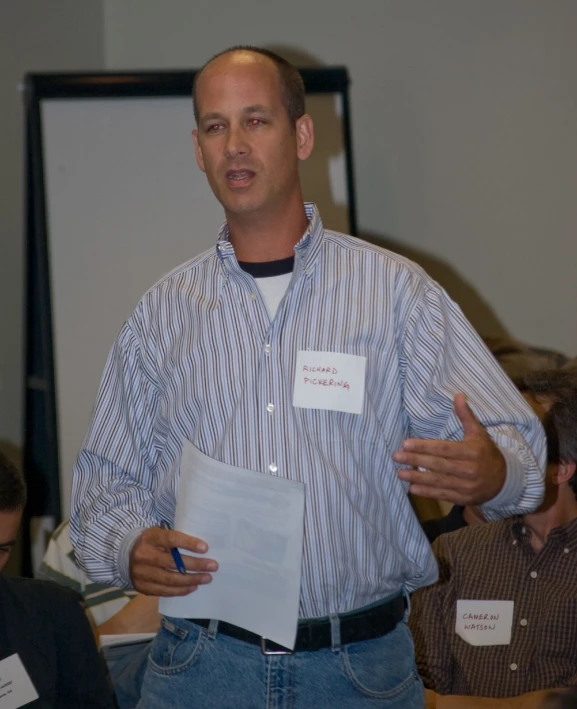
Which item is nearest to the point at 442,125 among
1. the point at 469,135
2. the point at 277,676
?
the point at 469,135

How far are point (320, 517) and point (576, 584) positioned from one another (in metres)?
1.25

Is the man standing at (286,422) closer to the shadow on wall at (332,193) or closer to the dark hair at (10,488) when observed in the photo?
the dark hair at (10,488)

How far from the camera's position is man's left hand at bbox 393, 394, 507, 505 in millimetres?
1381

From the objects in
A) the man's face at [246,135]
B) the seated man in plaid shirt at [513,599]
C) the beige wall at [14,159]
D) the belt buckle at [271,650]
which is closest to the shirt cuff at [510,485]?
the belt buckle at [271,650]

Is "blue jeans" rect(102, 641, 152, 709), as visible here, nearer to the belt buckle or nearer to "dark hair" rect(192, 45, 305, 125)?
the belt buckle

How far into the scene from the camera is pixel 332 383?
1.55 m

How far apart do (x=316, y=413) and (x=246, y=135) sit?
532 mm

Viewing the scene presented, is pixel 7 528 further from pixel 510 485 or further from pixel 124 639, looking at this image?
pixel 510 485

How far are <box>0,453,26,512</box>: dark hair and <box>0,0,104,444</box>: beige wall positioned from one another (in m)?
1.85

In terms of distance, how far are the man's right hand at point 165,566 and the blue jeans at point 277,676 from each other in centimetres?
9

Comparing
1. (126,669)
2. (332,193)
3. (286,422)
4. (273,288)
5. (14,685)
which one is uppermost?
(332,193)

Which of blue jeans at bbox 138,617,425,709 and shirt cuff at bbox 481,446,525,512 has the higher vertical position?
shirt cuff at bbox 481,446,525,512

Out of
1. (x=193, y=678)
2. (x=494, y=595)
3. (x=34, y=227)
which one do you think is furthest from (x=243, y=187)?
(x=34, y=227)

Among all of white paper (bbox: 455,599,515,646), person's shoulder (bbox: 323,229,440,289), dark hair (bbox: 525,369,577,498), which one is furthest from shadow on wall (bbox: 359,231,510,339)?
person's shoulder (bbox: 323,229,440,289)
